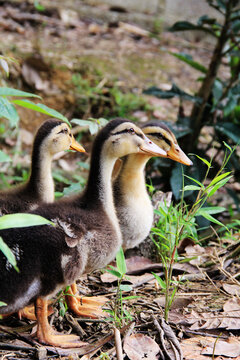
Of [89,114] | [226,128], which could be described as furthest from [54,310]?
[89,114]

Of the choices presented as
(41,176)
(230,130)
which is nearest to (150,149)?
(41,176)

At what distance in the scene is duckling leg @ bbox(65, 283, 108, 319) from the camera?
8.70ft

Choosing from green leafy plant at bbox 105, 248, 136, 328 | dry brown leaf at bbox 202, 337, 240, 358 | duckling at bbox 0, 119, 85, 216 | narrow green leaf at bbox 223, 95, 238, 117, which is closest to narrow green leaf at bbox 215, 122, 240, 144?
narrow green leaf at bbox 223, 95, 238, 117

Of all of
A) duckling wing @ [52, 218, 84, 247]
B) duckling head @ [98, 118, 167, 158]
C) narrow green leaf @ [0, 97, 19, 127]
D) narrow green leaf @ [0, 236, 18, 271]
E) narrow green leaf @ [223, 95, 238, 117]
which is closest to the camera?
narrow green leaf @ [0, 236, 18, 271]

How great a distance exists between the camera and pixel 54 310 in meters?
2.66

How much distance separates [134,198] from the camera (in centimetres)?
317

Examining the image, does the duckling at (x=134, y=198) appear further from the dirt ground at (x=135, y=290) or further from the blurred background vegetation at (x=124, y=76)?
the blurred background vegetation at (x=124, y=76)

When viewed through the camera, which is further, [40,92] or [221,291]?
[40,92]

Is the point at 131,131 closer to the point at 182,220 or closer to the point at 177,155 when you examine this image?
the point at 177,155

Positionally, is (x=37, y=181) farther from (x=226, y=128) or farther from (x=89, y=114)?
(x=89, y=114)

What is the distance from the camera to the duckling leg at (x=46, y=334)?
2.35 metres

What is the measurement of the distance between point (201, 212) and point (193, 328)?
622mm

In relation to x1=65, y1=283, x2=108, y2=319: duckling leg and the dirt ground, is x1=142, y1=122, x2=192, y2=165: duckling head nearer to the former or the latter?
the dirt ground

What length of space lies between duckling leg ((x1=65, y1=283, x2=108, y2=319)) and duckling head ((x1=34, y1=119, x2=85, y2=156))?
36.5 inches
